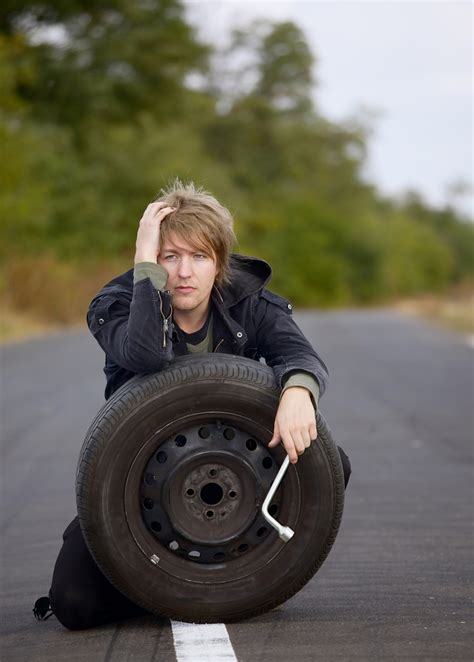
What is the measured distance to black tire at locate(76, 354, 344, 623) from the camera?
162 inches

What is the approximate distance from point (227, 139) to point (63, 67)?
31.2 m

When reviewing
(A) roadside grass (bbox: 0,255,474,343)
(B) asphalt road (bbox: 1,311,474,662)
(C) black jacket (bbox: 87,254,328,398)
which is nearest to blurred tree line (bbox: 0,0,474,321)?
(A) roadside grass (bbox: 0,255,474,343)

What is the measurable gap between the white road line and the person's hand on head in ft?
4.00

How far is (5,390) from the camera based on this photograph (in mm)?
13500

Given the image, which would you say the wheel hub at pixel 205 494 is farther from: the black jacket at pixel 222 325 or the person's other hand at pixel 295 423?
the black jacket at pixel 222 325

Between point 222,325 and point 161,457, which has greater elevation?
point 222,325

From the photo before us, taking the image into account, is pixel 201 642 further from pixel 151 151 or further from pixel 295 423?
pixel 151 151

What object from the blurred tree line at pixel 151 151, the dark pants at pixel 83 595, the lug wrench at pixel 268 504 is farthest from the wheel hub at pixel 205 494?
the blurred tree line at pixel 151 151

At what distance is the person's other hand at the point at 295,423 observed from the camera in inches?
160

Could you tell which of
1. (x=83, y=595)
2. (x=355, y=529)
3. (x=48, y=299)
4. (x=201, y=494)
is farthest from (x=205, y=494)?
(x=48, y=299)

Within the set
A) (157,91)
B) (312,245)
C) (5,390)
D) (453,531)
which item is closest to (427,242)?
(312,245)

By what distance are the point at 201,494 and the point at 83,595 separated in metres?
0.55

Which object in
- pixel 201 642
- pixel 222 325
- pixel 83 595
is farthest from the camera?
pixel 222 325

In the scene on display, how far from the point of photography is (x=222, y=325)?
14.9 ft
